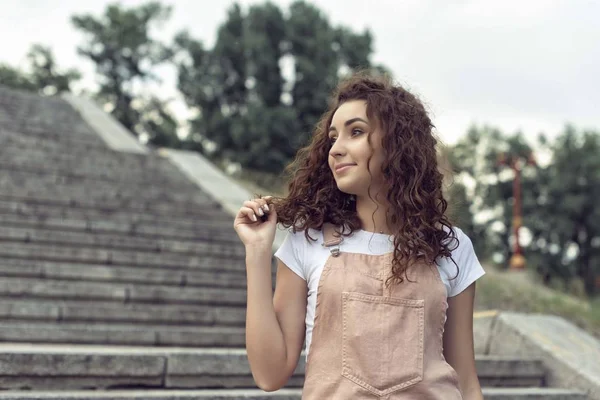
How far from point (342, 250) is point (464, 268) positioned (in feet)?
1.07

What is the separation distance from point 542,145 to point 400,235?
32059 mm

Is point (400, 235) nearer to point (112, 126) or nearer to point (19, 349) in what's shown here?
point (19, 349)

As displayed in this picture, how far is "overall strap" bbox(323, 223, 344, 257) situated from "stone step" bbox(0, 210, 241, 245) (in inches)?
187

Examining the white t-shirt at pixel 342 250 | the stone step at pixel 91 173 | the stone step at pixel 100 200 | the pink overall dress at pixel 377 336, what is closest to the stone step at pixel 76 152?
the stone step at pixel 91 173

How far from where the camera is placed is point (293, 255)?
176 centimetres

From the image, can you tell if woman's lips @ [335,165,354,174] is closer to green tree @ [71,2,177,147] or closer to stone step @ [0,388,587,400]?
stone step @ [0,388,587,400]

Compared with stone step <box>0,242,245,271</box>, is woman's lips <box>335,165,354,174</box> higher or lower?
higher

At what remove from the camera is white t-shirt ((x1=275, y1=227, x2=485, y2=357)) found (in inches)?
68.0

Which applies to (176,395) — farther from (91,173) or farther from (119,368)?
(91,173)

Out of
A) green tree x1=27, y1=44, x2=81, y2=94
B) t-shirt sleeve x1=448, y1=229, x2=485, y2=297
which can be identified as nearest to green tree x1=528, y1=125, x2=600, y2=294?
green tree x1=27, y1=44, x2=81, y2=94

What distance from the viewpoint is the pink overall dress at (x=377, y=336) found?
5.18 feet

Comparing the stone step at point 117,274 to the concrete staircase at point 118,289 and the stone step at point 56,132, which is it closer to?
the concrete staircase at point 118,289

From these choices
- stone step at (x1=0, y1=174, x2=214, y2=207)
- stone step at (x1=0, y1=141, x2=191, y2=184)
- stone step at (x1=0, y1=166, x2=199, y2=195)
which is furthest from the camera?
stone step at (x1=0, y1=141, x2=191, y2=184)

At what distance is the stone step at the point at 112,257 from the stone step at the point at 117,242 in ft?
0.25
